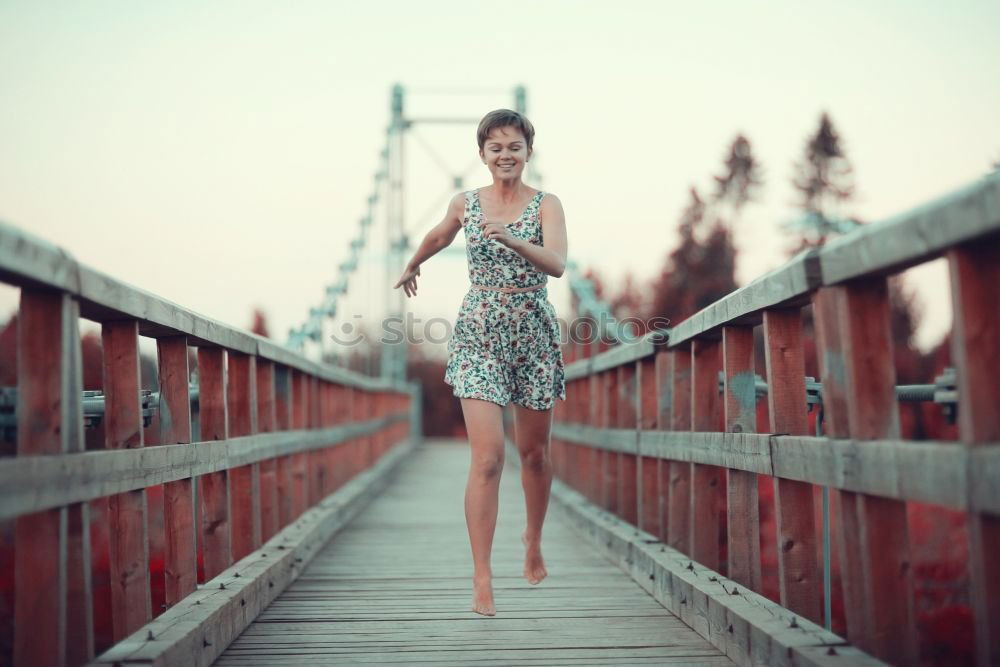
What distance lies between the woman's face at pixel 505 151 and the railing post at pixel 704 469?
693mm

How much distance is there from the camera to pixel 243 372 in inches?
142

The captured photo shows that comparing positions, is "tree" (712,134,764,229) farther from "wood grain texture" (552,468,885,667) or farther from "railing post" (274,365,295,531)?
"wood grain texture" (552,468,885,667)

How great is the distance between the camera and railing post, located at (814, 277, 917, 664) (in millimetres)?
1878

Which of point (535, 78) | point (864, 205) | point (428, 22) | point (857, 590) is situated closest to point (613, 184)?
point (535, 78)

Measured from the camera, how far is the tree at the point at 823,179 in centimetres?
3497

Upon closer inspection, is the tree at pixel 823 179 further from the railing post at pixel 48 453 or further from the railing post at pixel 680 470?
the railing post at pixel 48 453

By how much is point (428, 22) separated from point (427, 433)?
12.5 metres

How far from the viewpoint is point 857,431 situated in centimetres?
192

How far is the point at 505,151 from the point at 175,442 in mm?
1088

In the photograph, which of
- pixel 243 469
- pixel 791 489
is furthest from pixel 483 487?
pixel 243 469

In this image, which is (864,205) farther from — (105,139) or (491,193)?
(491,193)

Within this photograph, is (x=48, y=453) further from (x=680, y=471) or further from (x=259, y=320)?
(x=259, y=320)

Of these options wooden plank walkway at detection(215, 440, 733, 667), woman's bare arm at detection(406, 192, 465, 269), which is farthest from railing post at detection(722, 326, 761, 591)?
woman's bare arm at detection(406, 192, 465, 269)

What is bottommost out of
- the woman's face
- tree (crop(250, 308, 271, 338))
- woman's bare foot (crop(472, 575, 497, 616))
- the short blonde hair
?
woman's bare foot (crop(472, 575, 497, 616))
